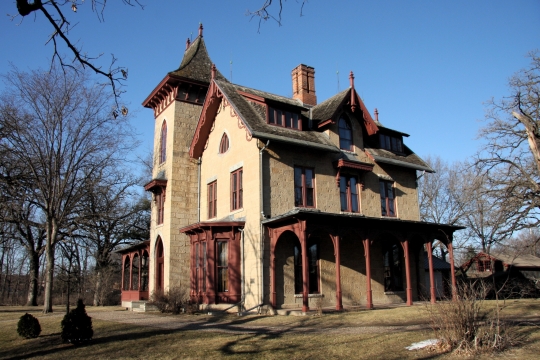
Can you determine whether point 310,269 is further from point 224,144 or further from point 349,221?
point 224,144

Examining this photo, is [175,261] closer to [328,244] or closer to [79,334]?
[328,244]

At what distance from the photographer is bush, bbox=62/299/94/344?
12703 mm

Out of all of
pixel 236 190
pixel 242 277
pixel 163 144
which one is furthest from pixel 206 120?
pixel 242 277

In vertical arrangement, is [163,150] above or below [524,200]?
above

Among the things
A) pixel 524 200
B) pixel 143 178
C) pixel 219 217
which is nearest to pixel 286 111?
pixel 219 217

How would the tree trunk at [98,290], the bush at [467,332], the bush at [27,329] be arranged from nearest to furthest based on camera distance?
the bush at [467,332], the bush at [27,329], the tree trunk at [98,290]

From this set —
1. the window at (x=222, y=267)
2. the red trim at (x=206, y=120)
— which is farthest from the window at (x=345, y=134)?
the window at (x=222, y=267)

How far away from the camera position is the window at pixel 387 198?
23.5 m

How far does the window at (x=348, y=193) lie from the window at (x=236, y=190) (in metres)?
4.80

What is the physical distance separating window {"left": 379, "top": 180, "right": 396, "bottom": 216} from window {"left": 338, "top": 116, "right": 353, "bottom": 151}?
8.82 ft

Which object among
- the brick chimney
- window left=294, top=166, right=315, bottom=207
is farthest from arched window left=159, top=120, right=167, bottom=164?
window left=294, top=166, right=315, bottom=207

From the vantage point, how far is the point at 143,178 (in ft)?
131

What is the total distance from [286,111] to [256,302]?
8854 mm

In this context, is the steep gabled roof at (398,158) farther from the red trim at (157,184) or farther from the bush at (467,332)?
the bush at (467,332)
